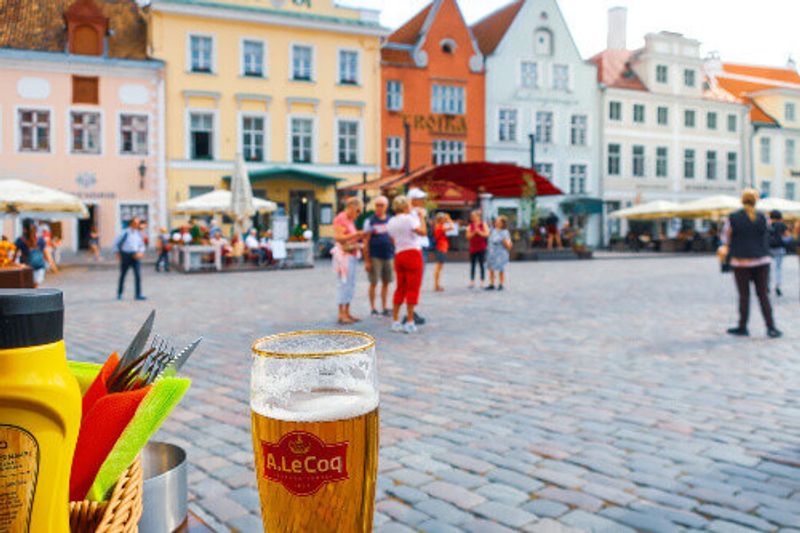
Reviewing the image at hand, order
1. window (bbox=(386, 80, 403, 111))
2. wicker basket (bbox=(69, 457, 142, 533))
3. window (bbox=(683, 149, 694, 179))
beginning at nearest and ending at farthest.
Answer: wicker basket (bbox=(69, 457, 142, 533))
window (bbox=(386, 80, 403, 111))
window (bbox=(683, 149, 694, 179))

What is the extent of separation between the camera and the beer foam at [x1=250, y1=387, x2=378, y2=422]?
1.12 m

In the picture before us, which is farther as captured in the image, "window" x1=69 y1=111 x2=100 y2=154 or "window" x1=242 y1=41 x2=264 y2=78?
"window" x1=242 y1=41 x2=264 y2=78

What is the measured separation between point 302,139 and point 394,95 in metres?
5.36

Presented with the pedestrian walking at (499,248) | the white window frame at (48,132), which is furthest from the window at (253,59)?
the pedestrian walking at (499,248)

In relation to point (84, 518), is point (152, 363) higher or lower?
higher

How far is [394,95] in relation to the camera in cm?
3469

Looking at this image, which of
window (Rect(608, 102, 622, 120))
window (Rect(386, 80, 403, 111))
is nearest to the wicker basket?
window (Rect(386, 80, 403, 111))

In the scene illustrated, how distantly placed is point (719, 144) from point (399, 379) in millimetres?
→ 44026

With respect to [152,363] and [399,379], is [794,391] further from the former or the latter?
[152,363]

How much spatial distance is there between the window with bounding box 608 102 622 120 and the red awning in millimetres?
17447

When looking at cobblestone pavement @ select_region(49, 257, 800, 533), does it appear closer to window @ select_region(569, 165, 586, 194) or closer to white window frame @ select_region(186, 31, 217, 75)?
white window frame @ select_region(186, 31, 217, 75)

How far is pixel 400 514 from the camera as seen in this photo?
10.1 feet

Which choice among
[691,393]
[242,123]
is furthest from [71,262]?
[691,393]

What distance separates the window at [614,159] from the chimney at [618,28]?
27.0ft
